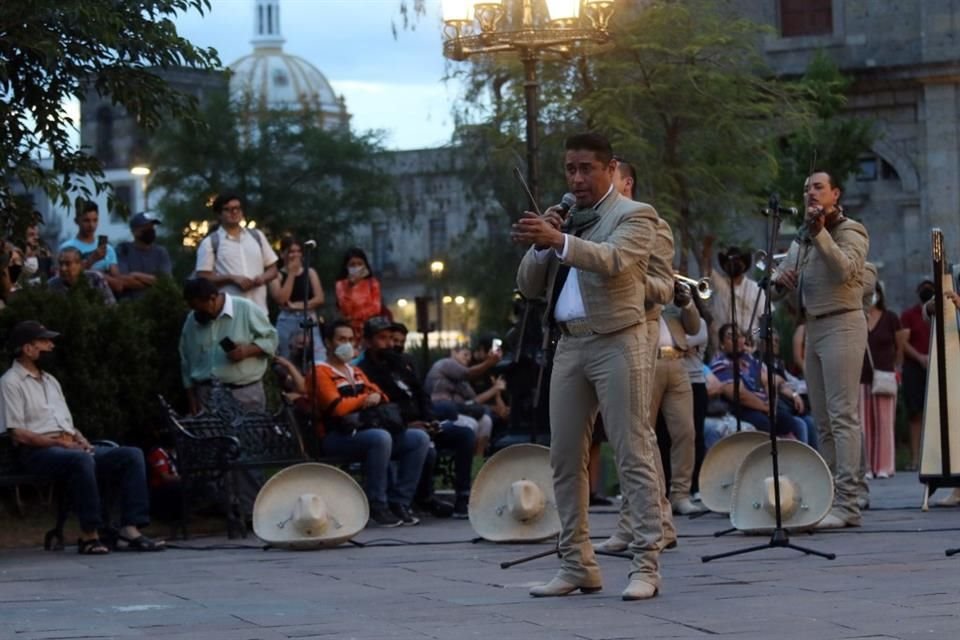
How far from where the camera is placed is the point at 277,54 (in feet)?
519

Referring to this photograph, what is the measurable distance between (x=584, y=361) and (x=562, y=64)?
2041cm

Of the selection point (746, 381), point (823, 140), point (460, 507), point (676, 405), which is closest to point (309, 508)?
point (676, 405)

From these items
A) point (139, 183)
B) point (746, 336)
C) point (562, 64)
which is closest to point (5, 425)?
point (746, 336)

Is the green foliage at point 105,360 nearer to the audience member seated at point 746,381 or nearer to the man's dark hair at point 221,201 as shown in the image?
the man's dark hair at point 221,201

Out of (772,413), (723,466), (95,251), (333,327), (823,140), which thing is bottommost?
(723,466)

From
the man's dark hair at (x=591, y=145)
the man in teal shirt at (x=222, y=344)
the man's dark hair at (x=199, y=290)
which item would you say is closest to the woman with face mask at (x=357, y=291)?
the man in teal shirt at (x=222, y=344)

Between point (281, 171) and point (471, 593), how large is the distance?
61.3m

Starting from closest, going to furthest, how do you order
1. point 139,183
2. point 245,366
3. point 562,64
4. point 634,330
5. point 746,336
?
point 634,330
point 245,366
point 746,336
point 562,64
point 139,183

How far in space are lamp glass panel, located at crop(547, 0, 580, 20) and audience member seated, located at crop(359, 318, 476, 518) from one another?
309 centimetres

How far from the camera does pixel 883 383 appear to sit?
20.3 m

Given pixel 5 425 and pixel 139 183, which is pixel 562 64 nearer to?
pixel 5 425

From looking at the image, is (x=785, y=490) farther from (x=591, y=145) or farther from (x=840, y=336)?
(x=591, y=145)

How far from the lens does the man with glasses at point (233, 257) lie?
17000 mm

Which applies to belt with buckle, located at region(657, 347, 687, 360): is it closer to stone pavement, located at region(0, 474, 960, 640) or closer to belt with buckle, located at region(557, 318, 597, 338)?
stone pavement, located at region(0, 474, 960, 640)
